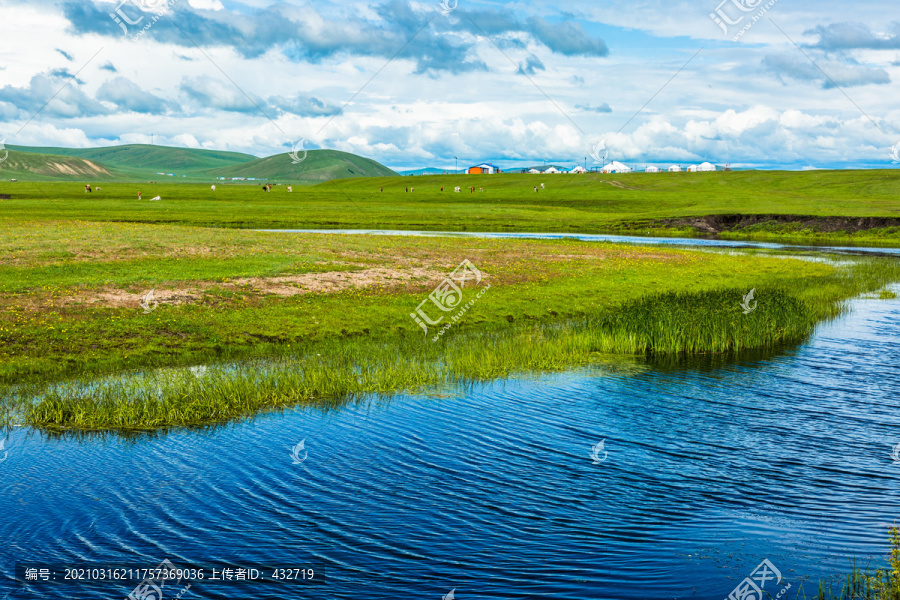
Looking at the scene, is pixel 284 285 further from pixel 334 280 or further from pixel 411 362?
pixel 411 362

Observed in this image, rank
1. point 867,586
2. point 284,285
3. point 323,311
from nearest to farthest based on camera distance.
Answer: point 867,586 < point 323,311 < point 284,285

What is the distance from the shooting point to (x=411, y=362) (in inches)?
981

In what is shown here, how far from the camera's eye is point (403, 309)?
111 feet

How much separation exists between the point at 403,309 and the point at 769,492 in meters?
21.5

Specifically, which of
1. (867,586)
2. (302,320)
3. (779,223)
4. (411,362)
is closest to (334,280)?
(302,320)

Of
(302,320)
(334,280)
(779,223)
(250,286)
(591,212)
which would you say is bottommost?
(302,320)

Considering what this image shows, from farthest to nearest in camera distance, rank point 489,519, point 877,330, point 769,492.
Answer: point 877,330
point 769,492
point 489,519

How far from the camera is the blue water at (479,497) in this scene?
1138 centimetres

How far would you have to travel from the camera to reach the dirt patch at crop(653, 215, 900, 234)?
9412 centimetres

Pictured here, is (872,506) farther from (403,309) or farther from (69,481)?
(403,309)

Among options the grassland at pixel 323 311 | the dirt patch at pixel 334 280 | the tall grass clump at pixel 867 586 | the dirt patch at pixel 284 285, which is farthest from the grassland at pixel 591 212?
the tall grass clump at pixel 867 586

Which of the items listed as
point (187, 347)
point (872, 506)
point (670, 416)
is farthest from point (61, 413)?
point (872, 506)

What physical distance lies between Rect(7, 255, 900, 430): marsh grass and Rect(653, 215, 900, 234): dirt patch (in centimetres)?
6472

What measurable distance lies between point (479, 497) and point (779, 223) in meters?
98.3
